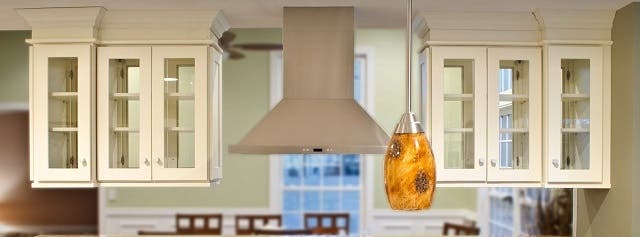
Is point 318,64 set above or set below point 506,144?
above

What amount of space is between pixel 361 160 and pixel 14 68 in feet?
13.3

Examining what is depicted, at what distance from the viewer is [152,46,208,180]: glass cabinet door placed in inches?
143

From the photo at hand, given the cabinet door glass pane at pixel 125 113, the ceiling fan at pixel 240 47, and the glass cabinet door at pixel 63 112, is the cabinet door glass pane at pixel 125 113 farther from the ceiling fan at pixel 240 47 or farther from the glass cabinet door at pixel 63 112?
the ceiling fan at pixel 240 47

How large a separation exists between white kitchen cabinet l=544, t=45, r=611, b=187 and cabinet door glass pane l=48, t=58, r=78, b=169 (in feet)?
7.44

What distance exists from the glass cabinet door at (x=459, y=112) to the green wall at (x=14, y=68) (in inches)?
238

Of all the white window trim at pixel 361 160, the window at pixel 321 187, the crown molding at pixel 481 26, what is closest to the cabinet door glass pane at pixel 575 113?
the crown molding at pixel 481 26

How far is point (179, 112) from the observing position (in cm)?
369

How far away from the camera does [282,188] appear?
8.77 m

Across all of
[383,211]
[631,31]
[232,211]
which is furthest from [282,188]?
[631,31]

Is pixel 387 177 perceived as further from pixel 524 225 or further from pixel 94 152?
pixel 524 225

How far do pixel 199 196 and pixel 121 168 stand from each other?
4.99m

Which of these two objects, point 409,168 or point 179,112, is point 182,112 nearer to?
point 179,112

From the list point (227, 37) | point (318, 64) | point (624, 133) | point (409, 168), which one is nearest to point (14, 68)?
point (227, 37)

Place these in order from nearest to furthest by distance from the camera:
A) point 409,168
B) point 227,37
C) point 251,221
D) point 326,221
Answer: point 409,168
point 227,37
point 251,221
point 326,221
